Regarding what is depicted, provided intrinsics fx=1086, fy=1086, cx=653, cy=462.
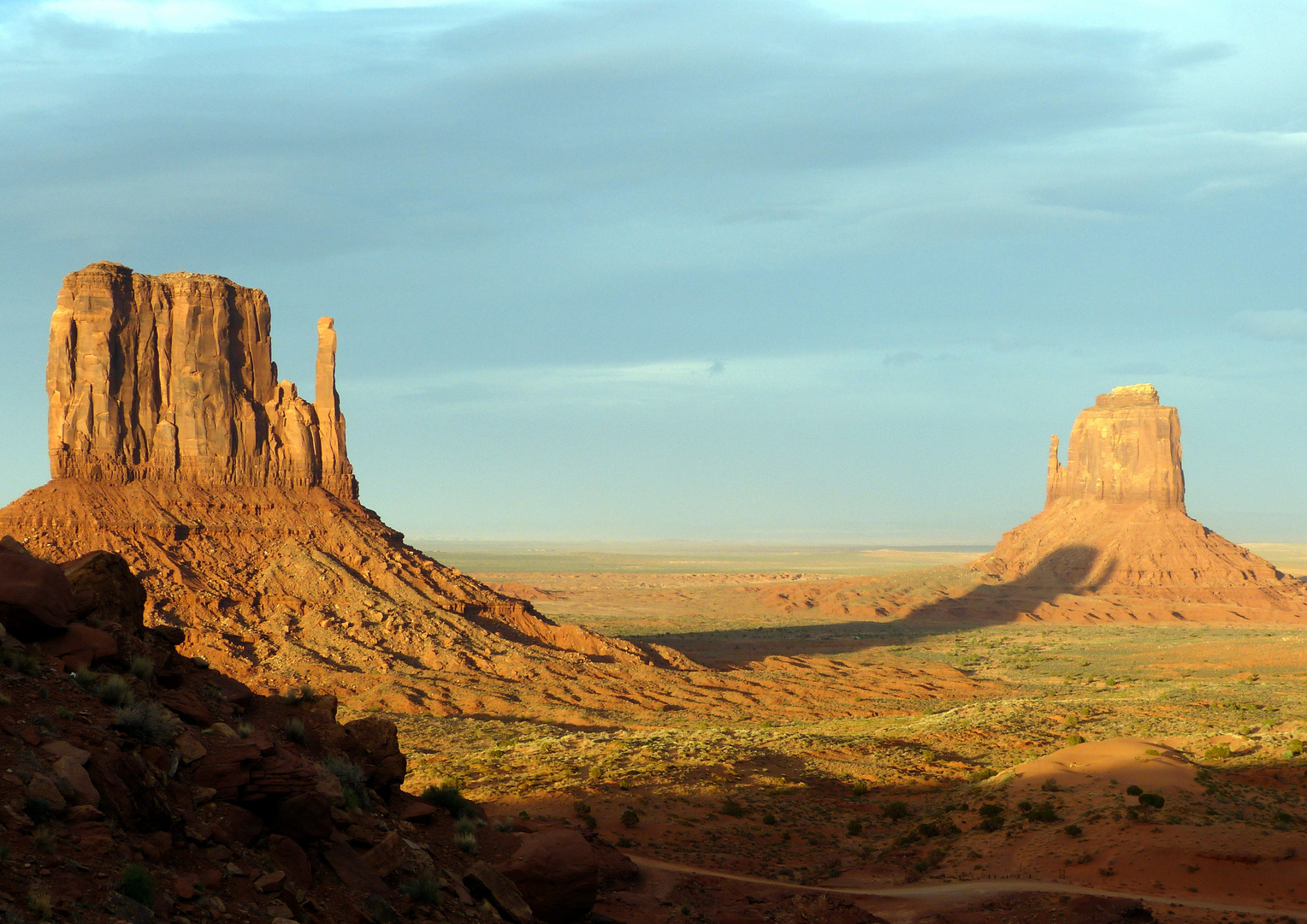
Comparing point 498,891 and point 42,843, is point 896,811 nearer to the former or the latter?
point 498,891

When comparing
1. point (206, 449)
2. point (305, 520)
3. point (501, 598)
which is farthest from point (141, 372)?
point (501, 598)

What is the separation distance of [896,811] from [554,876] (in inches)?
787

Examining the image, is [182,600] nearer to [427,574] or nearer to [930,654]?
[427,574]

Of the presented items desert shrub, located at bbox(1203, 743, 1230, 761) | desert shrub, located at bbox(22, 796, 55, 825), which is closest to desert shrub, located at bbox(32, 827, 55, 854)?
desert shrub, located at bbox(22, 796, 55, 825)

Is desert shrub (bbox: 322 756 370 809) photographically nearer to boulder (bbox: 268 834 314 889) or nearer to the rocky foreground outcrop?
the rocky foreground outcrop

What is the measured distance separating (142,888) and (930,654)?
316 ft

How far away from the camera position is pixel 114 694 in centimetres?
1438

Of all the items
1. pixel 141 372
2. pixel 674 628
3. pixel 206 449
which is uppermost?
pixel 141 372

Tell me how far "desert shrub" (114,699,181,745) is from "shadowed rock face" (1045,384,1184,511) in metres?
164

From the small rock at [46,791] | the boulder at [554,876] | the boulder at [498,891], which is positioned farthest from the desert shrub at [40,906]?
the boulder at [554,876]

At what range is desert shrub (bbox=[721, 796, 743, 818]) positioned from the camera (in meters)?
33.4

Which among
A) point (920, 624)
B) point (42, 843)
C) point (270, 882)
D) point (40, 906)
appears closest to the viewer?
point (40, 906)

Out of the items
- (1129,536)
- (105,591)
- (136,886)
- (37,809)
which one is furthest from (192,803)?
(1129,536)

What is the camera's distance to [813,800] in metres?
36.2
